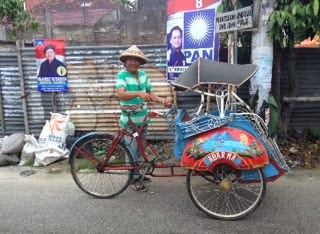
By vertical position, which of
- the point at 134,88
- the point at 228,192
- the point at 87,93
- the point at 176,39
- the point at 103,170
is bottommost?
the point at 228,192

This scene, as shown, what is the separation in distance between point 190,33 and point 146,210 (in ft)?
9.72

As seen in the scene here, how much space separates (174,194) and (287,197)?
135cm

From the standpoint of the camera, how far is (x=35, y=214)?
4043 millimetres

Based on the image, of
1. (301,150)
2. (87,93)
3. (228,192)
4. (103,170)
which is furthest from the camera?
(87,93)

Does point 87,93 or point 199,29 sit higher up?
point 199,29

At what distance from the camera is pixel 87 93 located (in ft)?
21.0

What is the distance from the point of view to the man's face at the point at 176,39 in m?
5.82

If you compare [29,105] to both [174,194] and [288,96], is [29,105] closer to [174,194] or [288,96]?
[174,194]

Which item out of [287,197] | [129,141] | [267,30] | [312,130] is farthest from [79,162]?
[312,130]

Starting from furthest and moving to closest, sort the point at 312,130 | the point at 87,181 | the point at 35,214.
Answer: the point at 312,130 < the point at 87,181 < the point at 35,214

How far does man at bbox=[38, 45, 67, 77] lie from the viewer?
20.6ft

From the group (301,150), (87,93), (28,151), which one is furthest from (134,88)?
(301,150)

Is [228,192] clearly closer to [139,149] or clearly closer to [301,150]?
[139,149]

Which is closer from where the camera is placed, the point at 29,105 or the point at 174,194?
the point at 174,194
